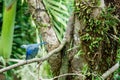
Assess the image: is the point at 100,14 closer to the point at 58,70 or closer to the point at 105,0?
the point at 105,0

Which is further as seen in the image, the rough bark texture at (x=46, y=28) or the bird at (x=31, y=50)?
the rough bark texture at (x=46, y=28)

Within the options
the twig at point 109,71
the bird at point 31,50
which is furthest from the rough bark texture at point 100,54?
the bird at point 31,50

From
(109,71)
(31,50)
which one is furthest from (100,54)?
(31,50)

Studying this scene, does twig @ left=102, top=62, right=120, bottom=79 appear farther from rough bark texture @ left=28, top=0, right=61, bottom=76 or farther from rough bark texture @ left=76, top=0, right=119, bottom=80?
rough bark texture @ left=28, top=0, right=61, bottom=76

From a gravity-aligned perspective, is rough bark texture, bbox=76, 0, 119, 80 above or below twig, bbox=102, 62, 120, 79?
above

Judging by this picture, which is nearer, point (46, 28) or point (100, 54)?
point (100, 54)

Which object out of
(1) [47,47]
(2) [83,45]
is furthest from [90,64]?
(1) [47,47]

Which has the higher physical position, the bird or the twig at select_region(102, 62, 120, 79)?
the bird

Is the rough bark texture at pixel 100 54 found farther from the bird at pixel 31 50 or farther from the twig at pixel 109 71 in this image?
the bird at pixel 31 50

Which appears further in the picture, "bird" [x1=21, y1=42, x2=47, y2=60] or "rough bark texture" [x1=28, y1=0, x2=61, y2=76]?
"rough bark texture" [x1=28, y1=0, x2=61, y2=76]

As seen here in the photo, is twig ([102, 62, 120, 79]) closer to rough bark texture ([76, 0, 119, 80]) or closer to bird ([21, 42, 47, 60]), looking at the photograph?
rough bark texture ([76, 0, 119, 80])

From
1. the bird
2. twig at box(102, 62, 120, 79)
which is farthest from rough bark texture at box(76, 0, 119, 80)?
the bird

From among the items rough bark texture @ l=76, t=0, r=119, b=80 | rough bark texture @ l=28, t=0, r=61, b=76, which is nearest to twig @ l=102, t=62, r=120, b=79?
rough bark texture @ l=76, t=0, r=119, b=80

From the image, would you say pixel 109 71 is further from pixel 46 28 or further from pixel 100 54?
pixel 46 28
